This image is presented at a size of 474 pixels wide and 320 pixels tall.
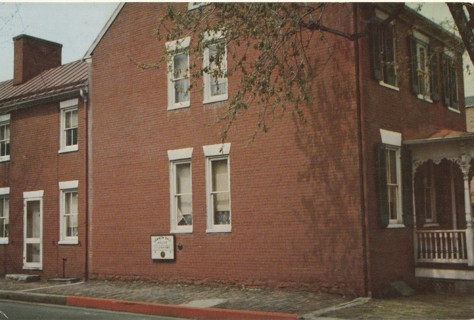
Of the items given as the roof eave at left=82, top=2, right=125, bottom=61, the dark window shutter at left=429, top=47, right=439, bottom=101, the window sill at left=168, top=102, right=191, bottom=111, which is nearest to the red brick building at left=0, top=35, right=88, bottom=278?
the roof eave at left=82, top=2, right=125, bottom=61

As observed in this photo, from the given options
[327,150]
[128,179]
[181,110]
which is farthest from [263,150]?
[128,179]

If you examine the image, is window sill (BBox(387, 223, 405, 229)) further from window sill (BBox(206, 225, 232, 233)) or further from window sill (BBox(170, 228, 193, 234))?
window sill (BBox(170, 228, 193, 234))

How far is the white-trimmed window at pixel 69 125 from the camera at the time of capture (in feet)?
63.9

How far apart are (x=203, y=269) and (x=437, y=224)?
21.8ft

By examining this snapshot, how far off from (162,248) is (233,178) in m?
2.98

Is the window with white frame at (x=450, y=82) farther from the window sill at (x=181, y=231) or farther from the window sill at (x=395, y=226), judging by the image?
the window sill at (x=181, y=231)

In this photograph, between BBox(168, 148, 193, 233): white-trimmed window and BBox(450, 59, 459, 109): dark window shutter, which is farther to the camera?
BBox(450, 59, 459, 109): dark window shutter

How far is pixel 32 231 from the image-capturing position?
2059 centimetres

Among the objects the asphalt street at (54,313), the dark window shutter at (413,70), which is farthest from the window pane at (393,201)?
the asphalt street at (54,313)

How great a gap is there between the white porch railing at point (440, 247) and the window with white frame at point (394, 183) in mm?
838

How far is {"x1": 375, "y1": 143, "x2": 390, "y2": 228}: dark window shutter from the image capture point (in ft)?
45.4

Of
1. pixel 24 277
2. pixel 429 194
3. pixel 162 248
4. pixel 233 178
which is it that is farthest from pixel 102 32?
pixel 429 194

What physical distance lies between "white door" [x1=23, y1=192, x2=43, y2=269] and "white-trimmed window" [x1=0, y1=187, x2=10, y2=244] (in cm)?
111

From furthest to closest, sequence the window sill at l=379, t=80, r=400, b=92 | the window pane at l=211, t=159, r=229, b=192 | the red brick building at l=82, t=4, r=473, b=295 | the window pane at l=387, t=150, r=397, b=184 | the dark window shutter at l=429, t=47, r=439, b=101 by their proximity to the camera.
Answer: the dark window shutter at l=429, t=47, r=439, b=101 < the window pane at l=211, t=159, r=229, b=192 < the window pane at l=387, t=150, r=397, b=184 < the window sill at l=379, t=80, r=400, b=92 < the red brick building at l=82, t=4, r=473, b=295
